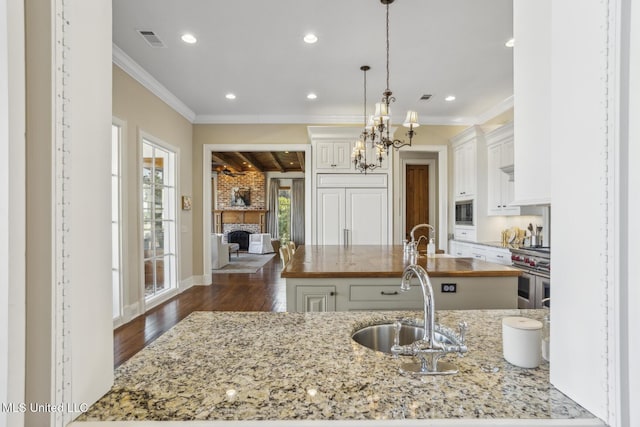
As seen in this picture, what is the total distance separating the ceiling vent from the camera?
2984 mm

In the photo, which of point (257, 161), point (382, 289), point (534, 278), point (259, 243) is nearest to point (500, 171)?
point (534, 278)

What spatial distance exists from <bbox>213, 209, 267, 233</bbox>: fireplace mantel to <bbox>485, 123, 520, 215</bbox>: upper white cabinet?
25.6ft

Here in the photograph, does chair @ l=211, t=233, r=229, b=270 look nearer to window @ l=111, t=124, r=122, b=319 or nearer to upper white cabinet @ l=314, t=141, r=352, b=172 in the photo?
upper white cabinet @ l=314, t=141, r=352, b=172

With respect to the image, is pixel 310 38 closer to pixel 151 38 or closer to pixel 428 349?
pixel 151 38

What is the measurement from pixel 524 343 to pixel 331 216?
14.2ft

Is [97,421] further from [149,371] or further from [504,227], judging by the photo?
[504,227]

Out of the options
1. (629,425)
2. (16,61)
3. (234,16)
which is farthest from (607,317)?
(234,16)

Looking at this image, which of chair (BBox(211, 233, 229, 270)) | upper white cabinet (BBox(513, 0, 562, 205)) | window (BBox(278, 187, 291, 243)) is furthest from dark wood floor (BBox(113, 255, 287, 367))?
window (BBox(278, 187, 291, 243))

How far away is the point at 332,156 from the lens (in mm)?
5223

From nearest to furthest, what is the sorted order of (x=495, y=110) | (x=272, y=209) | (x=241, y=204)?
(x=495, y=110) → (x=241, y=204) → (x=272, y=209)

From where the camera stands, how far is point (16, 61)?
588 millimetres

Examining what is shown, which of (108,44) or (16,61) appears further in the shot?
(108,44)

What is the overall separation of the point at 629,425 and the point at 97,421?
41.6 inches

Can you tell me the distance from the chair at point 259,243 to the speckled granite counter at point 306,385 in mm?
9068
